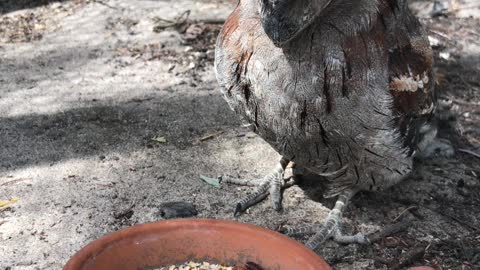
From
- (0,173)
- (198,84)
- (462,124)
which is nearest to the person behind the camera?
(0,173)

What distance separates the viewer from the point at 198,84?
16.4ft

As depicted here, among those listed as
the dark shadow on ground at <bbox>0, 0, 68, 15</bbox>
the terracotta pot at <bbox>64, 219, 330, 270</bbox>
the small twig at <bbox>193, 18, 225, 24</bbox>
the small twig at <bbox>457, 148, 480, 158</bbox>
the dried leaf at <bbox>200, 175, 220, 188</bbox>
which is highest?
the terracotta pot at <bbox>64, 219, 330, 270</bbox>

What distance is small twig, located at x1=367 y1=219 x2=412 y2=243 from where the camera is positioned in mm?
3373

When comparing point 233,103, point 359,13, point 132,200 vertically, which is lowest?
point 132,200

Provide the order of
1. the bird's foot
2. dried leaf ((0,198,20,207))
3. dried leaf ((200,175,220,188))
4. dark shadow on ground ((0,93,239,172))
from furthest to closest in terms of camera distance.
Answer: dark shadow on ground ((0,93,239,172)) → dried leaf ((200,175,220,188)) → the bird's foot → dried leaf ((0,198,20,207))

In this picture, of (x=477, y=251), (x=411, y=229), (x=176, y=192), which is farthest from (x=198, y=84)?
(x=477, y=251)

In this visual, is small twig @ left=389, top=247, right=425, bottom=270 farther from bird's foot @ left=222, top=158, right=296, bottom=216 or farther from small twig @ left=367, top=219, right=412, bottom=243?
bird's foot @ left=222, top=158, right=296, bottom=216

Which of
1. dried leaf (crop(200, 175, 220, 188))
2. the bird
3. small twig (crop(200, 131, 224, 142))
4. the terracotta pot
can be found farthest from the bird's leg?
small twig (crop(200, 131, 224, 142))

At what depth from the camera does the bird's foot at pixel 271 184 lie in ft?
11.7

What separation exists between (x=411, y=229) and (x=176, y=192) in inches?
54.4

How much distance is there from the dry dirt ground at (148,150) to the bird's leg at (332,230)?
50 millimetres

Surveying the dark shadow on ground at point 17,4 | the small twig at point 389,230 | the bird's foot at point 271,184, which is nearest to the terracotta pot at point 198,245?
the bird's foot at point 271,184

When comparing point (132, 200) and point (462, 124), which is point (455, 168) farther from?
point (132, 200)

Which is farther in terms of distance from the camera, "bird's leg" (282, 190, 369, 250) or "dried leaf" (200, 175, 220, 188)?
"dried leaf" (200, 175, 220, 188)
